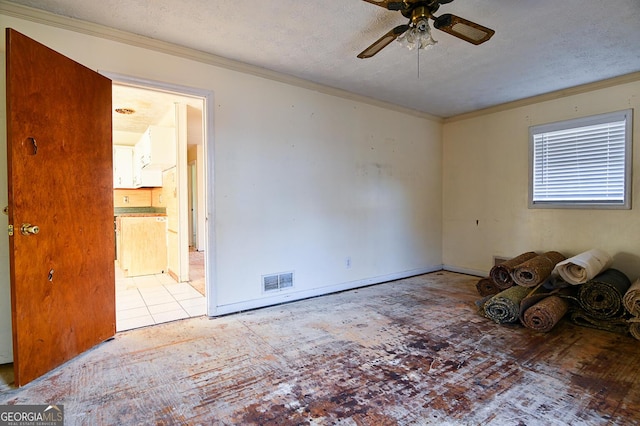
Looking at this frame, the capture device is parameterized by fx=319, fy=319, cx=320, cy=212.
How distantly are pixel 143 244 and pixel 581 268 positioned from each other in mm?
5526

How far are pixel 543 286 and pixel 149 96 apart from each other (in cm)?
493

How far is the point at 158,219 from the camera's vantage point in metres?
Result: 5.04

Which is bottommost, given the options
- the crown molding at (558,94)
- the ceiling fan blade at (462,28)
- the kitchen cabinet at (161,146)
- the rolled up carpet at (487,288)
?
the rolled up carpet at (487,288)

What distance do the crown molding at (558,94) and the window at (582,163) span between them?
0.33 meters


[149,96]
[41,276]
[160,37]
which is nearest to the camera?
[41,276]

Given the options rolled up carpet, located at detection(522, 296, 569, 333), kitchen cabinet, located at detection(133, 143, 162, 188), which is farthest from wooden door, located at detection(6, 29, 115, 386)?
rolled up carpet, located at detection(522, 296, 569, 333)

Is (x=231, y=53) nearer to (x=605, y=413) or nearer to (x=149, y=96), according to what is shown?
(x=149, y=96)

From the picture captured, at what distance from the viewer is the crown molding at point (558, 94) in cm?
349

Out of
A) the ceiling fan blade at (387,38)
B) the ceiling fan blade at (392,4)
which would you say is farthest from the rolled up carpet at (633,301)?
the ceiling fan blade at (392,4)

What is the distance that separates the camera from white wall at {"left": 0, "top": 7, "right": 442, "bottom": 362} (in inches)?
116

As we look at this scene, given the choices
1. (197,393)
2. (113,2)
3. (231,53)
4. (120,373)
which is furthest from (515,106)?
(120,373)

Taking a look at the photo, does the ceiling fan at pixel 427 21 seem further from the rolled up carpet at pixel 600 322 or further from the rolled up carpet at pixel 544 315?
the rolled up carpet at pixel 600 322

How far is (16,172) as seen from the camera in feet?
6.26

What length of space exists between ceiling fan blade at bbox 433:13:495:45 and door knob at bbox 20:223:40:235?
285 cm
